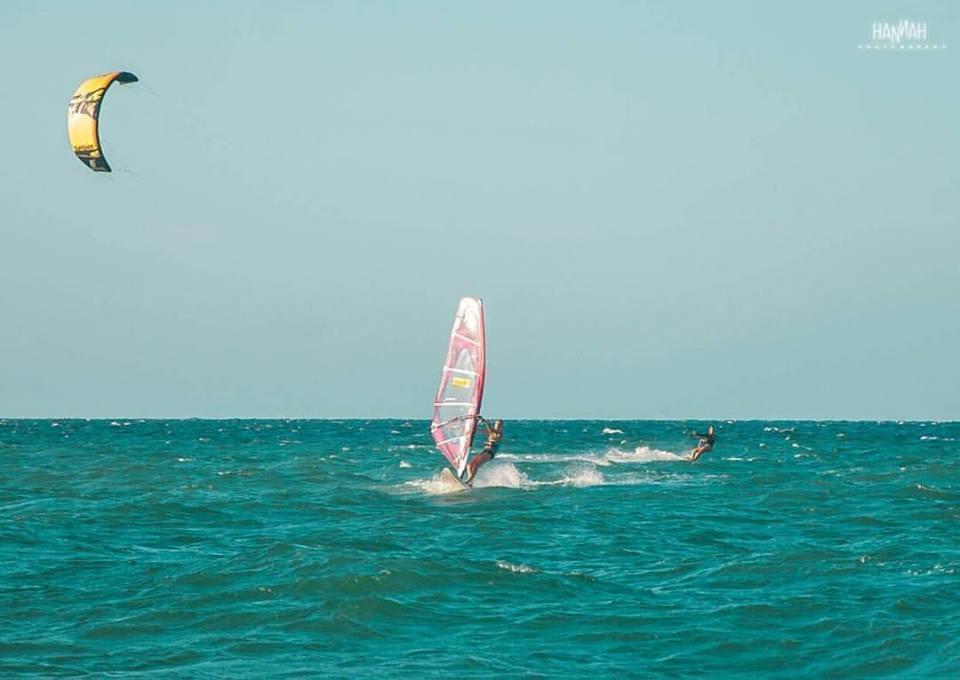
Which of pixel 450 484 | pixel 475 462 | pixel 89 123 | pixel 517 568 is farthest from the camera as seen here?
pixel 450 484

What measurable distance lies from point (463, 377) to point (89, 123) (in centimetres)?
987

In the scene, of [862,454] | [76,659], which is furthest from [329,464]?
[76,659]

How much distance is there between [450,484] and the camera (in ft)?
112

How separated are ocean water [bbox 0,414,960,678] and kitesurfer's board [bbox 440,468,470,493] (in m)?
0.83

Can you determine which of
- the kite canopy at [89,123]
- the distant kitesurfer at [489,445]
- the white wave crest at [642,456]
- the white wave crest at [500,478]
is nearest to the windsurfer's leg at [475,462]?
the distant kitesurfer at [489,445]

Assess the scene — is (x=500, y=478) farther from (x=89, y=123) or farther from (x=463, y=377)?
(x=89, y=123)

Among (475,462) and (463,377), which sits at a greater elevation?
(463,377)

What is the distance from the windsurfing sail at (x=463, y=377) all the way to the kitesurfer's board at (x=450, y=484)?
2193mm

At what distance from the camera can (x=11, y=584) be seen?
18.1m

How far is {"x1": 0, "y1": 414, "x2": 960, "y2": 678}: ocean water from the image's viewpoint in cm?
1394

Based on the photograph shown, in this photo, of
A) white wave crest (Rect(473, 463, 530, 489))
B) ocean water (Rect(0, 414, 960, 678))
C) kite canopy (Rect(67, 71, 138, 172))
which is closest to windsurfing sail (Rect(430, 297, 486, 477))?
ocean water (Rect(0, 414, 960, 678))

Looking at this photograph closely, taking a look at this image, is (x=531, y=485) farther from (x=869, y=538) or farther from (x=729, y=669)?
(x=729, y=669)

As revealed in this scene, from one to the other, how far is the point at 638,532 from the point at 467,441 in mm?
8078

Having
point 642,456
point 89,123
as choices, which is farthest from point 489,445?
point 642,456
